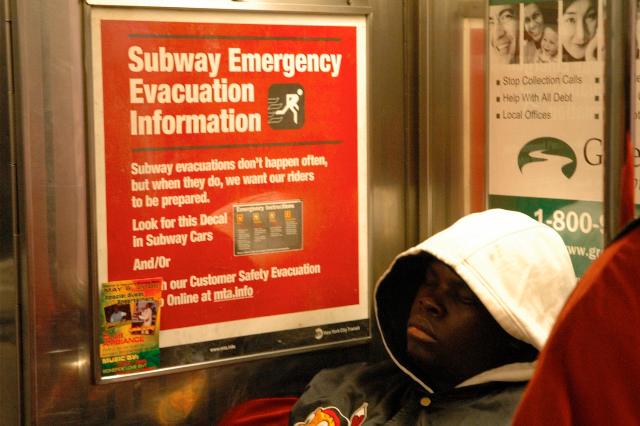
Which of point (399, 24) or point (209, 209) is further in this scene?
point (399, 24)

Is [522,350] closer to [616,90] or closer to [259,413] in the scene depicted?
[259,413]

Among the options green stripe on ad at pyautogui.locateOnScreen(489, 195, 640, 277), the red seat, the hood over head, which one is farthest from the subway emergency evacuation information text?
green stripe on ad at pyautogui.locateOnScreen(489, 195, 640, 277)

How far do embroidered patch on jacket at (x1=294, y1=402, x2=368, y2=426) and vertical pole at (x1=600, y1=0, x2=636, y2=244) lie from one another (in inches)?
38.0

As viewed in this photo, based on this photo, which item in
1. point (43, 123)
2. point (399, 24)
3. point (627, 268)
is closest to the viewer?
point (627, 268)

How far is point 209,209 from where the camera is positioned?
2.00 m

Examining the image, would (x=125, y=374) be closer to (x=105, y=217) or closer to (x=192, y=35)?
(x=105, y=217)

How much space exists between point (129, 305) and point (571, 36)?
0.97m

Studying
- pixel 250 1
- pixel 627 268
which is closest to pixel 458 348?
pixel 250 1

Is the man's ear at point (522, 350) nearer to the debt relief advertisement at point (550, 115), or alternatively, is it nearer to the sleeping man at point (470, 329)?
the sleeping man at point (470, 329)

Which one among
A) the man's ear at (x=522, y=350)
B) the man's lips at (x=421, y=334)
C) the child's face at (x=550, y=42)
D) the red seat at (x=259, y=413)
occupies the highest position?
the child's face at (x=550, y=42)

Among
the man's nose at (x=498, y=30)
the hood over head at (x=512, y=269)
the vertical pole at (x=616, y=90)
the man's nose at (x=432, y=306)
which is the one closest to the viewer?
the vertical pole at (x=616, y=90)

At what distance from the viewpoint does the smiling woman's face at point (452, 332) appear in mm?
1854

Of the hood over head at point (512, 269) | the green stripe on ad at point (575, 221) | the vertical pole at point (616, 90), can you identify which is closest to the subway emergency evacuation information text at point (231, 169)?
the hood over head at point (512, 269)

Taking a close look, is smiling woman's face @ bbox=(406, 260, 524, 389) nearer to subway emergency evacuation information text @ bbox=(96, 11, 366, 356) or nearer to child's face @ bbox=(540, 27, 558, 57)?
subway emergency evacuation information text @ bbox=(96, 11, 366, 356)
